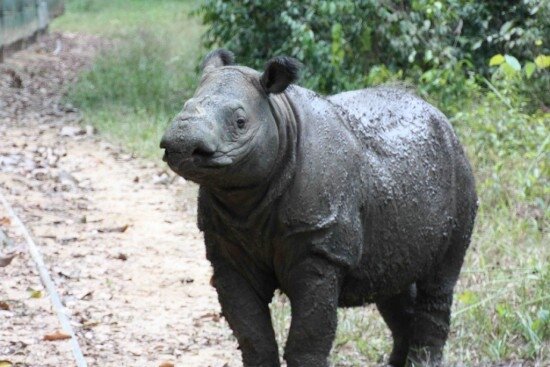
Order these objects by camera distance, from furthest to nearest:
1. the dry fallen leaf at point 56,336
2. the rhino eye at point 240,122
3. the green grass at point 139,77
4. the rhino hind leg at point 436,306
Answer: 1. the green grass at point 139,77
2. the dry fallen leaf at point 56,336
3. the rhino hind leg at point 436,306
4. the rhino eye at point 240,122

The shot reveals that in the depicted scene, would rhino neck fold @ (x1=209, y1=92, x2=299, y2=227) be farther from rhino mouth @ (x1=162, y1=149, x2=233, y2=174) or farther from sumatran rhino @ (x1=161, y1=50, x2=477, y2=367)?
rhino mouth @ (x1=162, y1=149, x2=233, y2=174)

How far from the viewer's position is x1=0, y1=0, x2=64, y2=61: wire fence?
22016mm

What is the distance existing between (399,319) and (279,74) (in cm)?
203

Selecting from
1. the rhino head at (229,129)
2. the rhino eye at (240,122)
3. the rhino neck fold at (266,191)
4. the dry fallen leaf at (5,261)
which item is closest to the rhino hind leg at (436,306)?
the rhino neck fold at (266,191)

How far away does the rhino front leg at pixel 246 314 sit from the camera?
492cm

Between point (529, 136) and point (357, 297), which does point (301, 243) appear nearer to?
point (357, 297)

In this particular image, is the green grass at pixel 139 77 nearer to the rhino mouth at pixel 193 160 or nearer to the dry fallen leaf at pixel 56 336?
the dry fallen leaf at pixel 56 336

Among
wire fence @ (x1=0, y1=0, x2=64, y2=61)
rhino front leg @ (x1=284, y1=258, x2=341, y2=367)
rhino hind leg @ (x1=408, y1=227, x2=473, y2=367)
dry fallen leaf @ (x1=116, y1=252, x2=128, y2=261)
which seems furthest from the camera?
wire fence @ (x1=0, y1=0, x2=64, y2=61)

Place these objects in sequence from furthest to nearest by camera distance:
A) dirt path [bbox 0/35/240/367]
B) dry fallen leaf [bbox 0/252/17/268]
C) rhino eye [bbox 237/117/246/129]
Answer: dry fallen leaf [bbox 0/252/17/268], dirt path [bbox 0/35/240/367], rhino eye [bbox 237/117/246/129]

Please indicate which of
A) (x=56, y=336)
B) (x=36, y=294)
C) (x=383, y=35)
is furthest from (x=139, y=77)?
(x=56, y=336)

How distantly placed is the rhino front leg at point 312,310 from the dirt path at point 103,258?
1.68 metres

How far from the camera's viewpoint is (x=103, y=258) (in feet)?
29.0

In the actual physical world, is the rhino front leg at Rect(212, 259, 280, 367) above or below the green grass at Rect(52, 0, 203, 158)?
above

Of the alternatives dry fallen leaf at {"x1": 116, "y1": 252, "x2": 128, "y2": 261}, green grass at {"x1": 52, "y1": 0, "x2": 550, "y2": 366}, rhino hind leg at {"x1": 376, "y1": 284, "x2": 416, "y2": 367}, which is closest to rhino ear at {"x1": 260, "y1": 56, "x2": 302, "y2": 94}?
rhino hind leg at {"x1": 376, "y1": 284, "x2": 416, "y2": 367}
